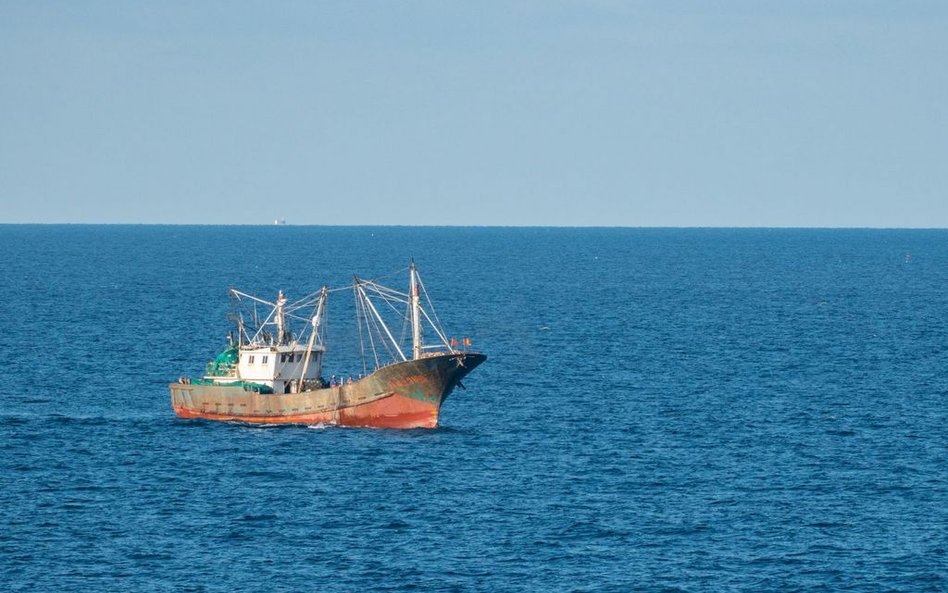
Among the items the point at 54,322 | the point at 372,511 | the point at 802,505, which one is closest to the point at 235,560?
the point at 372,511

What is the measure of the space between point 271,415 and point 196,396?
5806mm

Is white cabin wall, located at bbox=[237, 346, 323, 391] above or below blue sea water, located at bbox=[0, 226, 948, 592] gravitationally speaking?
above

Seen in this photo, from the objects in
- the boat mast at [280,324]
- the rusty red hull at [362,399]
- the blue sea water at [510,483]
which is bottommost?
the blue sea water at [510,483]

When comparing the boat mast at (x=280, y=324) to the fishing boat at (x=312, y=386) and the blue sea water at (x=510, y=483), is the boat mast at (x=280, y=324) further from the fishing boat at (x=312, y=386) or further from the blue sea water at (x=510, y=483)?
the blue sea water at (x=510, y=483)

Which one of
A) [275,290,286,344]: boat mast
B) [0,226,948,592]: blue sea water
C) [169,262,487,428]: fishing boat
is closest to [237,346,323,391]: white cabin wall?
[169,262,487,428]: fishing boat

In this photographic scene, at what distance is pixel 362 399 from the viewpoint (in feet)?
325

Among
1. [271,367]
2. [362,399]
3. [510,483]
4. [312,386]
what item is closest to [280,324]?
[271,367]

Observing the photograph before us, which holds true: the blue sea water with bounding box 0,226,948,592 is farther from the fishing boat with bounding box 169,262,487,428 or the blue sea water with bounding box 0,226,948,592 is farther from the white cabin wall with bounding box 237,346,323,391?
the white cabin wall with bounding box 237,346,323,391

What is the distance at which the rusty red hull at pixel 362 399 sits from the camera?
97562 millimetres

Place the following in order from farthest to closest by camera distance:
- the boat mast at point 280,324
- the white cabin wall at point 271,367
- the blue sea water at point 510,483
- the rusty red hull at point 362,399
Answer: the boat mast at point 280,324, the white cabin wall at point 271,367, the rusty red hull at point 362,399, the blue sea water at point 510,483

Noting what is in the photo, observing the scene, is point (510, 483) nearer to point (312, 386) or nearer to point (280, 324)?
point (312, 386)

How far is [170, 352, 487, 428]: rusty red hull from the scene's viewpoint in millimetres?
97562

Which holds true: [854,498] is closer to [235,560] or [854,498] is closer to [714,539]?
[714,539]

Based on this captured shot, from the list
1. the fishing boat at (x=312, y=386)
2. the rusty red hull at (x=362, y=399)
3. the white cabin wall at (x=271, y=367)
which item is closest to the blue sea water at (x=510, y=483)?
the rusty red hull at (x=362, y=399)
